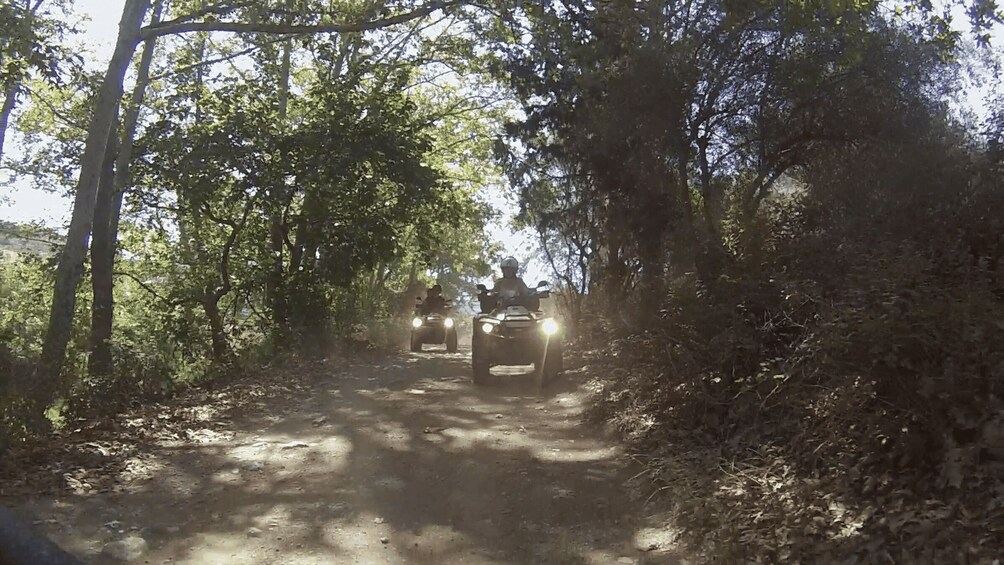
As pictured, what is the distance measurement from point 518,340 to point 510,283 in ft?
Answer: 5.09

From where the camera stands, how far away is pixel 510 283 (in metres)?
13.3

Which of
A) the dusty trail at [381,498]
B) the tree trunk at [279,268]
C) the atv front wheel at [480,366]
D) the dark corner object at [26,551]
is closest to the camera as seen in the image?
the dark corner object at [26,551]

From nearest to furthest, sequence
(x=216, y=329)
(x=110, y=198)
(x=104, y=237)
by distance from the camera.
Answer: (x=104, y=237)
(x=110, y=198)
(x=216, y=329)

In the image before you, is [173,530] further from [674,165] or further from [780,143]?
[780,143]

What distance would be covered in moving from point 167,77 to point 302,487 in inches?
449

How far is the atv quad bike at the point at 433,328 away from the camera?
21516mm

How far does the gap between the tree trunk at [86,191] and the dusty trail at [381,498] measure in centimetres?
239

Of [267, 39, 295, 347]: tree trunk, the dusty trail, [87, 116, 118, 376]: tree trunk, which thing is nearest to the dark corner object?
the dusty trail

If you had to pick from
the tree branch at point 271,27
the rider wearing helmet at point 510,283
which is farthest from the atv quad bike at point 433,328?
the tree branch at point 271,27

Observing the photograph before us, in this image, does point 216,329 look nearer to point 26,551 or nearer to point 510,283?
point 510,283

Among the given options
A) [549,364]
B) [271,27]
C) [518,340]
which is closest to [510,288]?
[518,340]

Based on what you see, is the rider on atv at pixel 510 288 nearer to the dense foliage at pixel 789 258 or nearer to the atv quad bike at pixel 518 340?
the atv quad bike at pixel 518 340

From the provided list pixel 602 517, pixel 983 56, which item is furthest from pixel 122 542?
pixel 983 56

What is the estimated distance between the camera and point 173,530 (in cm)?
556
